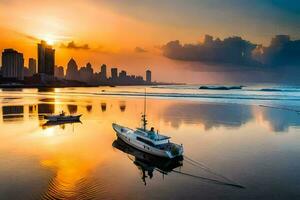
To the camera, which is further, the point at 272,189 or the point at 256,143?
the point at 256,143

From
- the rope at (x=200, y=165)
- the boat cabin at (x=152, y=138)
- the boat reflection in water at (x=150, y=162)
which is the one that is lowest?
the boat reflection in water at (x=150, y=162)

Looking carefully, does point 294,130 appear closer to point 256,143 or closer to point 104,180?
point 256,143

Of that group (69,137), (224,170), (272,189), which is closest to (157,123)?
(69,137)

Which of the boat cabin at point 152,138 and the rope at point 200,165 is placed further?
the boat cabin at point 152,138

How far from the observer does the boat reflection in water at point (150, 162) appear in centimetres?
3444

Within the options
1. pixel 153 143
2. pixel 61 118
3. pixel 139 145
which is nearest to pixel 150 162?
pixel 153 143

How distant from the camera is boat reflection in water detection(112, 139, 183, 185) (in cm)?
3444

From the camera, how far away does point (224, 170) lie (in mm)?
33656

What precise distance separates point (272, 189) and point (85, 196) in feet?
55.3

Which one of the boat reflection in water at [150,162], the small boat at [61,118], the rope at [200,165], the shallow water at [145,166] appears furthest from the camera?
the small boat at [61,118]

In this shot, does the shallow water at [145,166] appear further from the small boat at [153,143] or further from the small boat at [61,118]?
the small boat at [61,118]

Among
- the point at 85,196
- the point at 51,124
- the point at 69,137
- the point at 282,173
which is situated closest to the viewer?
the point at 85,196

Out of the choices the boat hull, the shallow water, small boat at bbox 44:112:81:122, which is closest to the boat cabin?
the boat hull

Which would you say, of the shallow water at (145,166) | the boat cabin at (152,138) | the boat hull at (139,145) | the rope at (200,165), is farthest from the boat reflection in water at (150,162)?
the boat cabin at (152,138)
